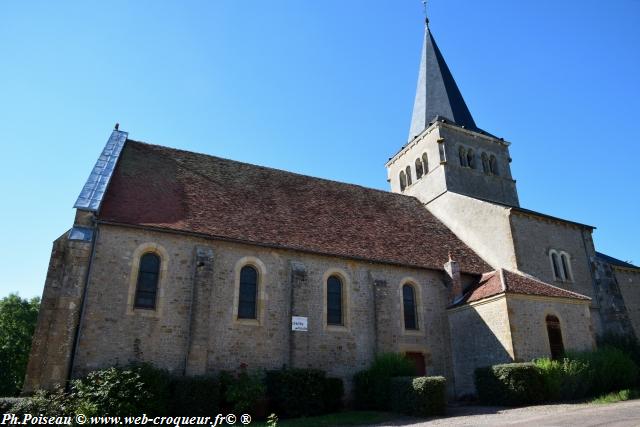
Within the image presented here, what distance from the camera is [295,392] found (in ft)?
45.8

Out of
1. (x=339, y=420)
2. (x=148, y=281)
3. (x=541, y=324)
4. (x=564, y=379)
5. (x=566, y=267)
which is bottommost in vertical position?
(x=339, y=420)

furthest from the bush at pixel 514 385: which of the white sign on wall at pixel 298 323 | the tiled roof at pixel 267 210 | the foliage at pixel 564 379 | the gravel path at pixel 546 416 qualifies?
the white sign on wall at pixel 298 323

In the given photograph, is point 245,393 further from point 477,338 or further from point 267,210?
point 477,338

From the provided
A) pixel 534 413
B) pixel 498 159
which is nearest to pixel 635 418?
pixel 534 413

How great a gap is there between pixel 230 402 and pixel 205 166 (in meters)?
10.8

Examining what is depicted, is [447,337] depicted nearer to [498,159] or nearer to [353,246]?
[353,246]

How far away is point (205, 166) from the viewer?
808 inches

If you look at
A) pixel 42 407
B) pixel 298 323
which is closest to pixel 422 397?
pixel 298 323

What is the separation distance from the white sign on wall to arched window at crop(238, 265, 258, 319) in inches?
51.8

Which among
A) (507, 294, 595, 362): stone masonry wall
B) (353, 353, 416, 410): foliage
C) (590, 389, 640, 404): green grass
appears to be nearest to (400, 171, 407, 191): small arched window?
(507, 294, 595, 362): stone masonry wall

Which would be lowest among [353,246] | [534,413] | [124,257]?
[534,413]

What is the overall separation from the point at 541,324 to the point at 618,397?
3.38 metres

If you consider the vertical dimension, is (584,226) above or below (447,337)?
above

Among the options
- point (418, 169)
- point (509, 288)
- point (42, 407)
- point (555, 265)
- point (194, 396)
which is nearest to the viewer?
point (42, 407)
